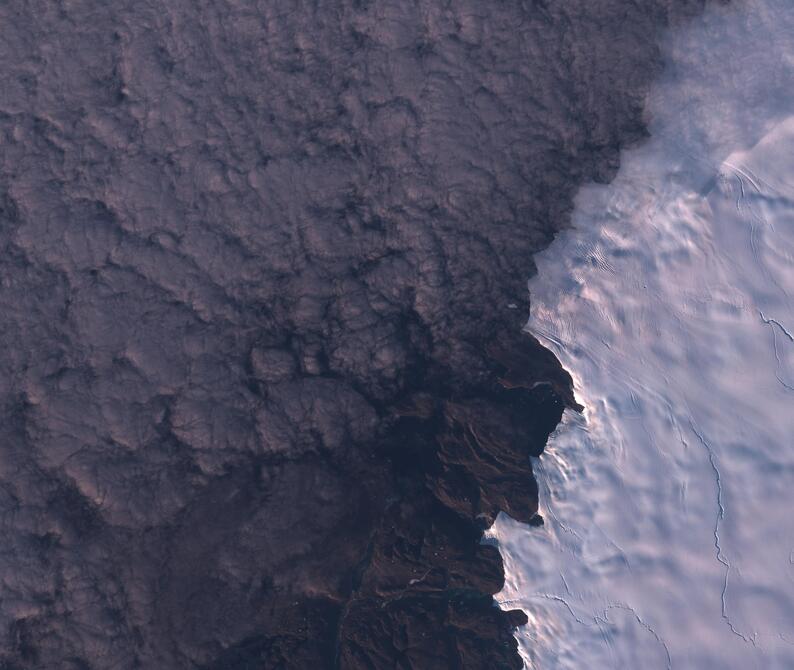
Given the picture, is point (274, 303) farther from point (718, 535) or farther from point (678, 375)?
point (718, 535)

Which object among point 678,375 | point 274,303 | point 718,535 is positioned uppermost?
point 274,303

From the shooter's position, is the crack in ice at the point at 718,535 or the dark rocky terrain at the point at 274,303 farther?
the crack in ice at the point at 718,535

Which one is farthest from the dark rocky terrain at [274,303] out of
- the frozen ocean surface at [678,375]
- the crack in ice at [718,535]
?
the crack in ice at [718,535]

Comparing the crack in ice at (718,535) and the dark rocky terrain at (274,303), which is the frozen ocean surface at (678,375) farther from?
the dark rocky terrain at (274,303)

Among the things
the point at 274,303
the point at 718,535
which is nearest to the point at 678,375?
the point at 718,535

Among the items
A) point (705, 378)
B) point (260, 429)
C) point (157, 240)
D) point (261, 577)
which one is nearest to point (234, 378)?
point (260, 429)

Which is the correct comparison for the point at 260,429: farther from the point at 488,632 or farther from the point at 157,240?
the point at 488,632
